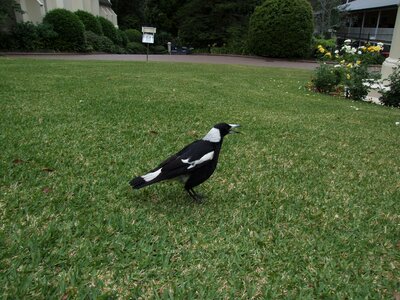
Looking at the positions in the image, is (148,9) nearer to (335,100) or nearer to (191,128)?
(335,100)

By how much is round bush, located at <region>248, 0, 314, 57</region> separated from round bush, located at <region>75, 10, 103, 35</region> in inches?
410

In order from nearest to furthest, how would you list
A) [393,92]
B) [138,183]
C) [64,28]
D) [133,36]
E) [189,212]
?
[138,183], [189,212], [393,92], [64,28], [133,36]

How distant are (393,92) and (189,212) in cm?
785

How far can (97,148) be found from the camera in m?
3.84

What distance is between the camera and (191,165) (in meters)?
2.49

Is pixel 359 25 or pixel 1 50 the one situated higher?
pixel 359 25

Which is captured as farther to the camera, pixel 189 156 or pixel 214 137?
pixel 214 137

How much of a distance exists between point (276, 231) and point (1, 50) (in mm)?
19724

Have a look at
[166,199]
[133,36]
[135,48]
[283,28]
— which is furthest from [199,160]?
[133,36]

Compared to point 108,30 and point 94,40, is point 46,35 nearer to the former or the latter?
point 94,40

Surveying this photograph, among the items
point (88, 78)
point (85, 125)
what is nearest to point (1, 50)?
point (88, 78)

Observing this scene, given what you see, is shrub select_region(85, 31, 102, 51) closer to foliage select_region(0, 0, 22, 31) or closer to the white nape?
foliage select_region(0, 0, 22, 31)

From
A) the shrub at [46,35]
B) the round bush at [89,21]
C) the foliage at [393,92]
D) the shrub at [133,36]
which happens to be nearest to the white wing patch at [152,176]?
the foliage at [393,92]

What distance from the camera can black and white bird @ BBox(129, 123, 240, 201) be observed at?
246cm
